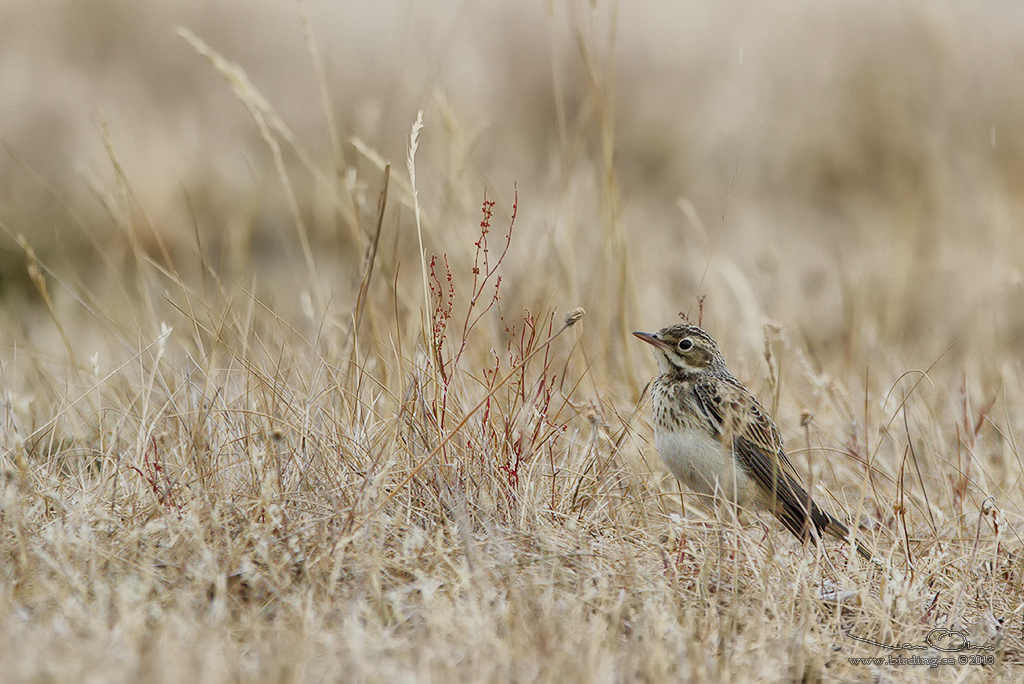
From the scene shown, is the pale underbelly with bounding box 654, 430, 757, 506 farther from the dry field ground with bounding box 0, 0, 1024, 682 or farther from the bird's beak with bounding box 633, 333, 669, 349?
the bird's beak with bounding box 633, 333, 669, 349

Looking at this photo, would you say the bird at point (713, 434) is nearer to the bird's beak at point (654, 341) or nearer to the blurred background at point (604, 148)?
the bird's beak at point (654, 341)

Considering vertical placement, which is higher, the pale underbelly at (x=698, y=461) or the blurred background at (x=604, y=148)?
the blurred background at (x=604, y=148)

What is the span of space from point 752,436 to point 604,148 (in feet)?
4.33

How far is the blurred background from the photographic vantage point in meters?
6.55

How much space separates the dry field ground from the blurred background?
0.20 feet

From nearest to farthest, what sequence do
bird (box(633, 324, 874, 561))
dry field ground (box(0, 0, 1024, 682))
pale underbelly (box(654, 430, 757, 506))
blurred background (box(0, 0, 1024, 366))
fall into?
dry field ground (box(0, 0, 1024, 682))
bird (box(633, 324, 874, 561))
pale underbelly (box(654, 430, 757, 506))
blurred background (box(0, 0, 1024, 366))

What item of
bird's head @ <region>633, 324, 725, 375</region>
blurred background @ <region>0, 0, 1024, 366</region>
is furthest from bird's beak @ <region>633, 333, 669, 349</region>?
blurred background @ <region>0, 0, 1024, 366</region>

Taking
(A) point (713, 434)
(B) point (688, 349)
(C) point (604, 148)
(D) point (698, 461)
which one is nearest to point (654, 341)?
(B) point (688, 349)

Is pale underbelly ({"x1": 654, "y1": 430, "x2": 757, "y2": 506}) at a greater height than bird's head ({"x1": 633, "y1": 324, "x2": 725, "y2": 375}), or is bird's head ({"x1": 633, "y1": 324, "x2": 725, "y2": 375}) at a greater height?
bird's head ({"x1": 633, "y1": 324, "x2": 725, "y2": 375})

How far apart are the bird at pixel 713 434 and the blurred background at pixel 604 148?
19.0 inches

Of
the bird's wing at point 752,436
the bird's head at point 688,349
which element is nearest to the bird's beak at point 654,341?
the bird's head at point 688,349

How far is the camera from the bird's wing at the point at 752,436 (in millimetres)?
3644

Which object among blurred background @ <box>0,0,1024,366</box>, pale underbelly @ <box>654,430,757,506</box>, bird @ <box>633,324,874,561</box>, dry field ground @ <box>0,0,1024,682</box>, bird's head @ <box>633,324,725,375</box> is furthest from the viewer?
blurred background @ <box>0,0,1024,366</box>

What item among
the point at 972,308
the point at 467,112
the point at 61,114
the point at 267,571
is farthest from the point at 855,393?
the point at 61,114
